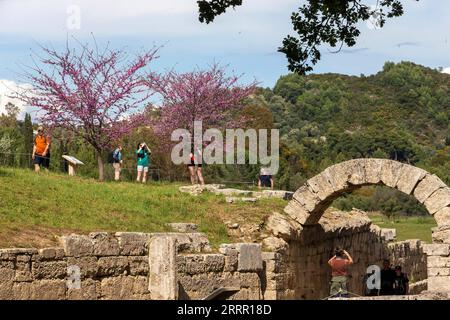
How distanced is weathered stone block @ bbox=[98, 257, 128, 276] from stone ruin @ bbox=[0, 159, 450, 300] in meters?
0.02

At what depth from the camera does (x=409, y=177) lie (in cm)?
2672

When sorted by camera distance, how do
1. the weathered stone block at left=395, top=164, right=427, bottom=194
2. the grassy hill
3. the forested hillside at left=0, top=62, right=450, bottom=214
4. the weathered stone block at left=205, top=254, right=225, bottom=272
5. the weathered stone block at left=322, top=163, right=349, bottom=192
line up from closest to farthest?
the grassy hill
the weathered stone block at left=205, top=254, right=225, bottom=272
the weathered stone block at left=395, top=164, right=427, bottom=194
the weathered stone block at left=322, top=163, right=349, bottom=192
the forested hillside at left=0, top=62, right=450, bottom=214

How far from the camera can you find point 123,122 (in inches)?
1433

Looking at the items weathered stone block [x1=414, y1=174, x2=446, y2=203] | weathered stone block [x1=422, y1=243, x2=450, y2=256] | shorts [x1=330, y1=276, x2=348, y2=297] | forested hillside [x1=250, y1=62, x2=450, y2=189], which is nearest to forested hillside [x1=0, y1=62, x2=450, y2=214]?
forested hillside [x1=250, y1=62, x2=450, y2=189]

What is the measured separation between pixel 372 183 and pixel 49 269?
35.3 feet

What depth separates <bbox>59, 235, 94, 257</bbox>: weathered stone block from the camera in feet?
62.8

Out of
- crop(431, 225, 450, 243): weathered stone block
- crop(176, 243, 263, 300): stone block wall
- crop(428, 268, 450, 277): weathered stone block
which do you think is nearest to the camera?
crop(176, 243, 263, 300): stone block wall

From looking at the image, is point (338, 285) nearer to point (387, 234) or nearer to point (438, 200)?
point (438, 200)

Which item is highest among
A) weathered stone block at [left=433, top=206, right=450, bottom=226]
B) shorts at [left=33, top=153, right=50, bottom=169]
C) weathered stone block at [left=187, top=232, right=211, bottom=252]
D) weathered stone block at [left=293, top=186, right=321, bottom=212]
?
shorts at [left=33, top=153, right=50, bottom=169]

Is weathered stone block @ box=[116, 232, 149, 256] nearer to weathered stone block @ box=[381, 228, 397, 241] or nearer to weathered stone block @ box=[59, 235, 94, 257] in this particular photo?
weathered stone block @ box=[59, 235, 94, 257]

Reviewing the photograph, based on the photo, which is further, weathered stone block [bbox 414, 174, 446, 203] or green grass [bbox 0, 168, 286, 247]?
weathered stone block [bbox 414, 174, 446, 203]

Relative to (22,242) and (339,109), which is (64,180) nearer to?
(22,242)

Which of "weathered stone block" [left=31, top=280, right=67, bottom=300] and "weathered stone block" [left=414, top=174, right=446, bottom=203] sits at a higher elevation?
"weathered stone block" [left=414, top=174, right=446, bottom=203]
